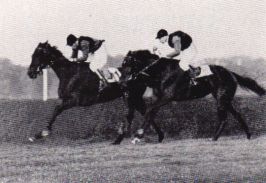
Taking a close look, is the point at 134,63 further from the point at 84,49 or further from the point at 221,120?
the point at 221,120

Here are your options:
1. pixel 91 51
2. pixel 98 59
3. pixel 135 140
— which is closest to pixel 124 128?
pixel 135 140

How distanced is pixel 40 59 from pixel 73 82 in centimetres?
50

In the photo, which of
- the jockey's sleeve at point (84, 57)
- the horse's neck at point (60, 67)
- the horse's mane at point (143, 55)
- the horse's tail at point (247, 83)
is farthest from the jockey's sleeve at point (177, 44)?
the horse's neck at point (60, 67)

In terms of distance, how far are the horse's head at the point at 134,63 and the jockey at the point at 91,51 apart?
278 millimetres

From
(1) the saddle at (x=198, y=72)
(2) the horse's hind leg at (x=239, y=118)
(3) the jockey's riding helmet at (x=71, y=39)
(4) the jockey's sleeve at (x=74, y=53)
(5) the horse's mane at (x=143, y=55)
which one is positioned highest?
(3) the jockey's riding helmet at (x=71, y=39)

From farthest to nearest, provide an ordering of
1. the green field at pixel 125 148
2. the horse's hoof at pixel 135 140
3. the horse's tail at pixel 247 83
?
1. the horse's tail at pixel 247 83
2. the horse's hoof at pixel 135 140
3. the green field at pixel 125 148

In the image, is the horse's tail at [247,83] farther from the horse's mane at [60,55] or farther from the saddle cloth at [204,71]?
the horse's mane at [60,55]

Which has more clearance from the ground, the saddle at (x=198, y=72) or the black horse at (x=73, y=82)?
the saddle at (x=198, y=72)

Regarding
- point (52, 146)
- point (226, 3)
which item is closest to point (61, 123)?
point (52, 146)

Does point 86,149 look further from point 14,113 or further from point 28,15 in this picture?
point 28,15

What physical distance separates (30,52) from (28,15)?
1.43 ft

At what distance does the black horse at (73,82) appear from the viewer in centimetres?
643

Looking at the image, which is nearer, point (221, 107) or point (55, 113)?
point (55, 113)

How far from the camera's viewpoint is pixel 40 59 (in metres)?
6.43
